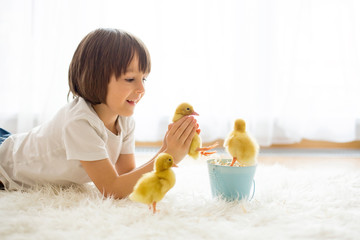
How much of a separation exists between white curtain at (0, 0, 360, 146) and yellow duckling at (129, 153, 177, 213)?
1.26 meters

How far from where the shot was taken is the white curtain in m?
1.96

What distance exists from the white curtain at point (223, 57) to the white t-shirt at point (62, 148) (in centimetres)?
89

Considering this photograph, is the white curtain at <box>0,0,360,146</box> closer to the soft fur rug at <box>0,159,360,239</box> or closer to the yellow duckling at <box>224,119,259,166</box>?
the soft fur rug at <box>0,159,360,239</box>

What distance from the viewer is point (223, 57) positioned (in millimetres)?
1998

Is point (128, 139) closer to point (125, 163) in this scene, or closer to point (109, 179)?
point (125, 163)

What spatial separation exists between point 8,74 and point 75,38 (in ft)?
1.59

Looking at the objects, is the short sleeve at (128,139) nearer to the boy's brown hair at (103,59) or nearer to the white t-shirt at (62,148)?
the white t-shirt at (62,148)

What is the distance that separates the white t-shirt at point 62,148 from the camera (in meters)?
0.94

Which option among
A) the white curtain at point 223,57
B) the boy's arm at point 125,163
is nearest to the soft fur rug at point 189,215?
the boy's arm at point 125,163

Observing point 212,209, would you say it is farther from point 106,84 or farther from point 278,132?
point 278,132

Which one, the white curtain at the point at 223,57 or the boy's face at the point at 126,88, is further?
the white curtain at the point at 223,57

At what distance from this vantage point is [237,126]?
0.86m

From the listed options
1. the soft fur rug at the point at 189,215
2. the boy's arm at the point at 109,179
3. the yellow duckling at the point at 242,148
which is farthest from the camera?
the boy's arm at the point at 109,179

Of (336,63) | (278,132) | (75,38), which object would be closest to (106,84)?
(75,38)
